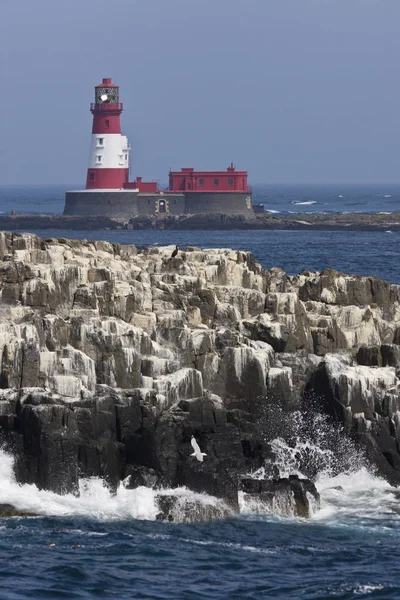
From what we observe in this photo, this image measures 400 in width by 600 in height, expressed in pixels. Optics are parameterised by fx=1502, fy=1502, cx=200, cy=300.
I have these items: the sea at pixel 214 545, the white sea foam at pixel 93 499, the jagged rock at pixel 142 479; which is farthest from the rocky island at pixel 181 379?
the sea at pixel 214 545

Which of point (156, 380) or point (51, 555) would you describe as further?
point (156, 380)

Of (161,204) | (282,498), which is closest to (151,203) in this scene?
(161,204)

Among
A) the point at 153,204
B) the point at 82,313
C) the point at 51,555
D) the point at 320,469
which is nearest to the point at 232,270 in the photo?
the point at 82,313

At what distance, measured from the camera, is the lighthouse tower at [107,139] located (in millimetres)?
147250

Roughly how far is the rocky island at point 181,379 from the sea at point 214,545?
1.30 feet

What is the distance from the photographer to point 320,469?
3953 centimetres

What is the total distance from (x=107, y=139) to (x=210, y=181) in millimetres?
16255

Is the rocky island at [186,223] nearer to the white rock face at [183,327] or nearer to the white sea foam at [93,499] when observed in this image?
the white rock face at [183,327]

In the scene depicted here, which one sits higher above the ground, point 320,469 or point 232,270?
point 232,270

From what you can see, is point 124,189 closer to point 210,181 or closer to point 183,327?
point 210,181

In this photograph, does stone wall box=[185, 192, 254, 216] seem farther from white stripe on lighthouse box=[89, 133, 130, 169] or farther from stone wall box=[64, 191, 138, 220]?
white stripe on lighthouse box=[89, 133, 130, 169]

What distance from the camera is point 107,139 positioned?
147625 millimetres

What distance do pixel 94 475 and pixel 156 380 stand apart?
3.85 m

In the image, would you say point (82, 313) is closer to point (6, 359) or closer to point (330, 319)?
point (6, 359)
